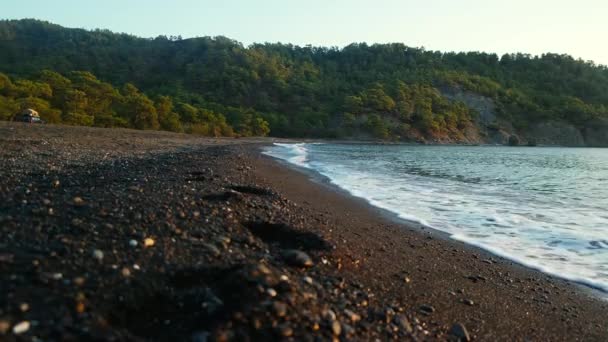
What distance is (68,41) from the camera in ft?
310

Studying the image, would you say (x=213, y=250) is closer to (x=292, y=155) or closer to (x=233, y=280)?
(x=233, y=280)

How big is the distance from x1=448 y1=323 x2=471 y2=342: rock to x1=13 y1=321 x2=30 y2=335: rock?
2.59 metres

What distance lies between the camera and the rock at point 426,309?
3.47 m

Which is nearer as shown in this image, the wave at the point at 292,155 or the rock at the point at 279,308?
the rock at the point at 279,308

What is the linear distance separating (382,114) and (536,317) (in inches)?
3611

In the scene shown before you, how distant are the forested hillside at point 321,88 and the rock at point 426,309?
5353 centimetres

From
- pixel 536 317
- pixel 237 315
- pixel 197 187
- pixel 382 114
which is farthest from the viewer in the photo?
pixel 382 114

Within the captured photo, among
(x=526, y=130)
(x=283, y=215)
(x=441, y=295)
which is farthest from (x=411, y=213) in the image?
(x=526, y=130)

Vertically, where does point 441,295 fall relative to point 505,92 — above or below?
below

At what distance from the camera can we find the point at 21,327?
2092 mm

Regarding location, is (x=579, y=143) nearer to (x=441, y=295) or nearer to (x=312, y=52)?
(x=312, y=52)

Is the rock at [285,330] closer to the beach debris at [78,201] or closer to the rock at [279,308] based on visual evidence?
the rock at [279,308]

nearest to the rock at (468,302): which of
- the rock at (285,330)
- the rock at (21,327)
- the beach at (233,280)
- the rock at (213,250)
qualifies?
the beach at (233,280)

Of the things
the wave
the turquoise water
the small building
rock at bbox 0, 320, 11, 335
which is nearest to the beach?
rock at bbox 0, 320, 11, 335
